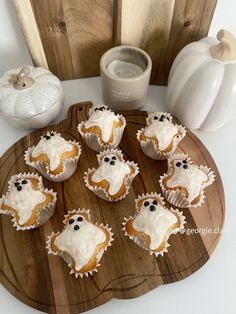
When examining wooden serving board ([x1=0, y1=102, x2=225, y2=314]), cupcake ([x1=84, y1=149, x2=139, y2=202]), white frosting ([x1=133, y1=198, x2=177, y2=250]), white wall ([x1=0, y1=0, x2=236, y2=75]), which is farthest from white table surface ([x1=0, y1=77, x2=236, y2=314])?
white wall ([x1=0, y1=0, x2=236, y2=75])

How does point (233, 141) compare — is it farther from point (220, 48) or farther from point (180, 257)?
Answer: point (180, 257)

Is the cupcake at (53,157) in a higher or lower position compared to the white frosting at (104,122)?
lower

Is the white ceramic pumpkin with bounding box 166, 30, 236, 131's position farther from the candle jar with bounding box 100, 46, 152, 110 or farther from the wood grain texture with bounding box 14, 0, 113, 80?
the wood grain texture with bounding box 14, 0, 113, 80

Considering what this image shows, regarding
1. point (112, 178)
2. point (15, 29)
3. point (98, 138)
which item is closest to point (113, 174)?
point (112, 178)

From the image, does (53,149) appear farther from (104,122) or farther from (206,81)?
(206,81)

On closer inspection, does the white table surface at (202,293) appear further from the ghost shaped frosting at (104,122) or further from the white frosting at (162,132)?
the ghost shaped frosting at (104,122)

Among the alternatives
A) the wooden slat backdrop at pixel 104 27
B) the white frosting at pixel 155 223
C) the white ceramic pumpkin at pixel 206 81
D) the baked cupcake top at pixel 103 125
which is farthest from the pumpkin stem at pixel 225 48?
the white frosting at pixel 155 223
